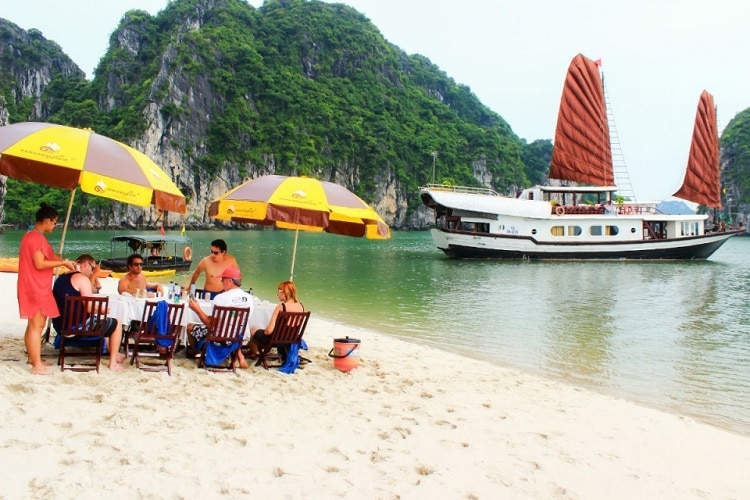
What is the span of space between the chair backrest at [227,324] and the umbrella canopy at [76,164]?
1218 mm

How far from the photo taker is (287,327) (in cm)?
585

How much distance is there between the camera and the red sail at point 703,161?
37906 millimetres

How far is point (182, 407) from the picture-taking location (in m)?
4.44

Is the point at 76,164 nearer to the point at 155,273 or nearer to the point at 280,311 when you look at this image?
the point at 280,311

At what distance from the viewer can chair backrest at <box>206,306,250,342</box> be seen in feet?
18.2

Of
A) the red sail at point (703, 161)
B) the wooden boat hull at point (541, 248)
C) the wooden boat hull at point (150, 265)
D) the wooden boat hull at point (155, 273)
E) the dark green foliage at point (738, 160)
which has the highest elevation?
the dark green foliage at point (738, 160)

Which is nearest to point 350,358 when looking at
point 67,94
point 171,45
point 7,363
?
point 7,363

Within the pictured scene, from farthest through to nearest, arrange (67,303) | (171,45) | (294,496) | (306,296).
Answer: (171,45) < (306,296) < (67,303) < (294,496)

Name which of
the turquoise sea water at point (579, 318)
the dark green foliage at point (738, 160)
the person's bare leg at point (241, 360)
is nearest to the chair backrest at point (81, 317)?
the person's bare leg at point (241, 360)

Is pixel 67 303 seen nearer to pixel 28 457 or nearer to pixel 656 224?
pixel 28 457

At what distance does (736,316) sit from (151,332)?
47.0 feet

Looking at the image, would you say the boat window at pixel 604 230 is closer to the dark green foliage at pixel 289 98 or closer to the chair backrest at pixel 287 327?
the chair backrest at pixel 287 327

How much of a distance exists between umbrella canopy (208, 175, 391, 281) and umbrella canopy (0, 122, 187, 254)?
35.2 inches

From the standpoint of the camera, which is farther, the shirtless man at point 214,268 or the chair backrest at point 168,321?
the shirtless man at point 214,268
